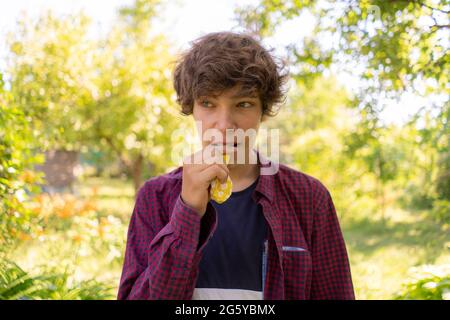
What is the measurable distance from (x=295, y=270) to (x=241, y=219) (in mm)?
229

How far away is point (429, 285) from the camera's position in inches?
107

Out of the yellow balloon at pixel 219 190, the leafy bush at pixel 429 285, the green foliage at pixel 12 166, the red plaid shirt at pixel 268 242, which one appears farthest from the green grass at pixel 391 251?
the green foliage at pixel 12 166

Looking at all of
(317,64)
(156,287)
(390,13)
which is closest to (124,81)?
(317,64)

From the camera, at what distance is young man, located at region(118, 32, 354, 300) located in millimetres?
1363

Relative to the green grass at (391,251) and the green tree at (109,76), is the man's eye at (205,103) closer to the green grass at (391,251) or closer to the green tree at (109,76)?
the green grass at (391,251)

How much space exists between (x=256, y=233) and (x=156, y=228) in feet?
1.03

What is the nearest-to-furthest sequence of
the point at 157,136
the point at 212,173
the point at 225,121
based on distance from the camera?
the point at 212,173
the point at 225,121
the point at 157,136

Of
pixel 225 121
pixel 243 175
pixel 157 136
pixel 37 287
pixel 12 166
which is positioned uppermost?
pixel 157 136

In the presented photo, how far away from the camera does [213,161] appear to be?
1.28m

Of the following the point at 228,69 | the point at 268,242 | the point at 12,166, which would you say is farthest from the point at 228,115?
the point at 12,166

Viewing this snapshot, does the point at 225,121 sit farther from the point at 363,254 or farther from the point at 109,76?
the point at 109,76

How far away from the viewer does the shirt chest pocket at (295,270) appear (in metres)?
1.40

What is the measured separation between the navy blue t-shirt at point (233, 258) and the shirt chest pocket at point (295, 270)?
0.08 metres
